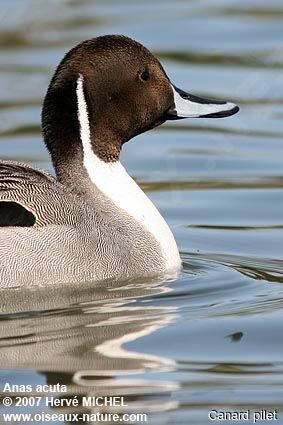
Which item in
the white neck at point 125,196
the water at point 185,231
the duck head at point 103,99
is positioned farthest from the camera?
the white neck at point 125,196

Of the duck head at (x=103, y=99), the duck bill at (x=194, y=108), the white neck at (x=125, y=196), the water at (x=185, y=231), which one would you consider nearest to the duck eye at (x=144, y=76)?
the duck head at (x=103, y=99)

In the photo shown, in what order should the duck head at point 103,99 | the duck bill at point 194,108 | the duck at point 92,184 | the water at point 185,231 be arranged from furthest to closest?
the duck bill at point 194,108, the duck head at point 103,99, the duck at point 92,184, the water at point 185,231

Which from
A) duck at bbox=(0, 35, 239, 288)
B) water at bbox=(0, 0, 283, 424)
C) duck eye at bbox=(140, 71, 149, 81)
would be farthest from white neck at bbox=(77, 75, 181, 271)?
duck eye at bbox=(140, 71, 149, 81)

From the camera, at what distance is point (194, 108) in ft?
30.1

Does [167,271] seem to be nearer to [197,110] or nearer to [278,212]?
[197,110]

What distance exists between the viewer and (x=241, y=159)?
11773 mm

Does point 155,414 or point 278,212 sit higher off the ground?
point 278,212

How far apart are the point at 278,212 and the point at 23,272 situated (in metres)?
2.71

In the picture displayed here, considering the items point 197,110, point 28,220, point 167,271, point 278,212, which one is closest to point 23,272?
point 28,220

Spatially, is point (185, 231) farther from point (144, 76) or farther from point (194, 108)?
point (144, 76)

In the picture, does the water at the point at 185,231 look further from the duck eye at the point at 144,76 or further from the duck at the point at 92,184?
the duck eye at the point at 144,76

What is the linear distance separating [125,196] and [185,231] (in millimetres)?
1100

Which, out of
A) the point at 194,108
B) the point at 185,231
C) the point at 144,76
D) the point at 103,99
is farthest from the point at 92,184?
the point at 185,231

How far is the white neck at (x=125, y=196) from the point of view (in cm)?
879
